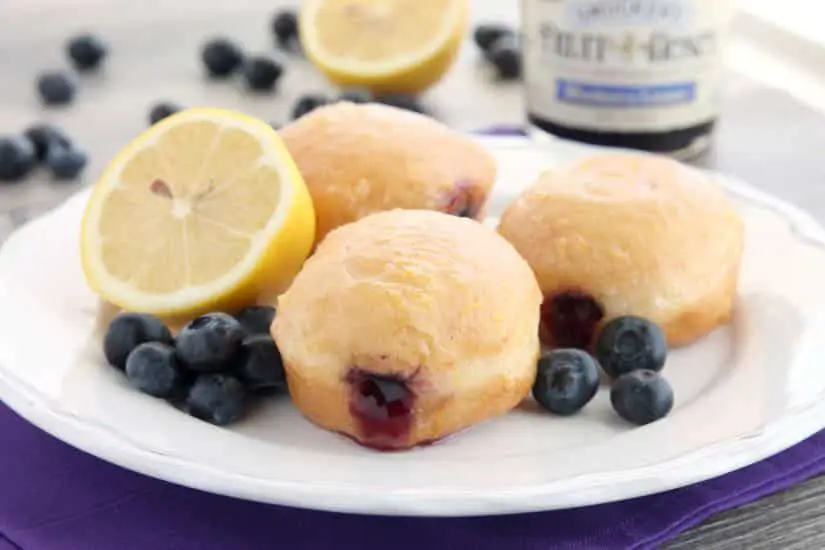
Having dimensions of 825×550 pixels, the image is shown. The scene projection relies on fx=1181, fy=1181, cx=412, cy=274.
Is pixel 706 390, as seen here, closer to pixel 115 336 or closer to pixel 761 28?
pixel 115 336

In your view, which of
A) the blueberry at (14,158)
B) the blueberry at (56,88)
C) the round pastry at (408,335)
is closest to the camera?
the round pastry at (408,335)

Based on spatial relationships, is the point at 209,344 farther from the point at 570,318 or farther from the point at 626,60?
the point at 626,60

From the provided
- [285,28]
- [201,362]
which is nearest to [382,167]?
[201,362]

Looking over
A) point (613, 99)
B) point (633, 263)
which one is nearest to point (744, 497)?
point (633, 263)

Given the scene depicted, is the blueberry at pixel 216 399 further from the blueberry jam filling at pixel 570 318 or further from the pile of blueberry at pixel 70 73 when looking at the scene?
the pile of blueberry at pixel 70 73

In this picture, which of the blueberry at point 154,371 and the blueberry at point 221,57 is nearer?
the blueberry at point 154,371

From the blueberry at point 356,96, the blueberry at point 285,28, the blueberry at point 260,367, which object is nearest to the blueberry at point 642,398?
the blueberry at point 260,367
